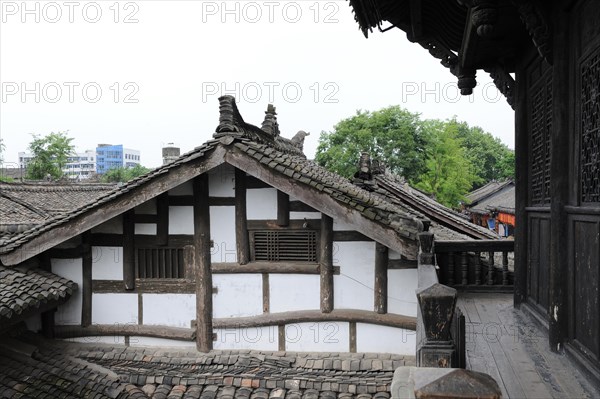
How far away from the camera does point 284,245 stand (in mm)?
7891

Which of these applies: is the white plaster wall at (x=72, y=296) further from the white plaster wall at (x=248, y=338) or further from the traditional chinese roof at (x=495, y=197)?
the traditional chinese roof at (x=495, y=197)

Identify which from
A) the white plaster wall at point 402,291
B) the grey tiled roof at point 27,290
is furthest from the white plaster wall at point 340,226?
the grey tiled roof at point 27,290

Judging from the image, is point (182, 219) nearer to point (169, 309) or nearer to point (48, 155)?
point (169, 309)

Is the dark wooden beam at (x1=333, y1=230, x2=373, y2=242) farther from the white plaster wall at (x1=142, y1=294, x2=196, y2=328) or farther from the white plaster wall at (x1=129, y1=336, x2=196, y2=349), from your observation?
the white plaster wall at (x1=129, y1=336, x2=196, y2=349)

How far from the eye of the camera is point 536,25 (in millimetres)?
4055

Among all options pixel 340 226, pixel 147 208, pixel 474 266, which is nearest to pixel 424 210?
pixel 474 266

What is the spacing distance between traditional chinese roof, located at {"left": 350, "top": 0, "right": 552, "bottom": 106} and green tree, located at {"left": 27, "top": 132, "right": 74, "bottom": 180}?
145ft

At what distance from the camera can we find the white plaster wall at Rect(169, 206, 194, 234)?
809 centimetres

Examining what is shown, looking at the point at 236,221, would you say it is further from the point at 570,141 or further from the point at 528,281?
the point at 570,141

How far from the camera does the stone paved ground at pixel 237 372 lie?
7.01 m

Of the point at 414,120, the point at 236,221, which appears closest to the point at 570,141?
the point at 236,221

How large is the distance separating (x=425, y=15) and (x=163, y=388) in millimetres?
6798

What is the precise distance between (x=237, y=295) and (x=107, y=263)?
98.4 inches

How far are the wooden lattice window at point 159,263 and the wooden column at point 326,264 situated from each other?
252 centimetres
